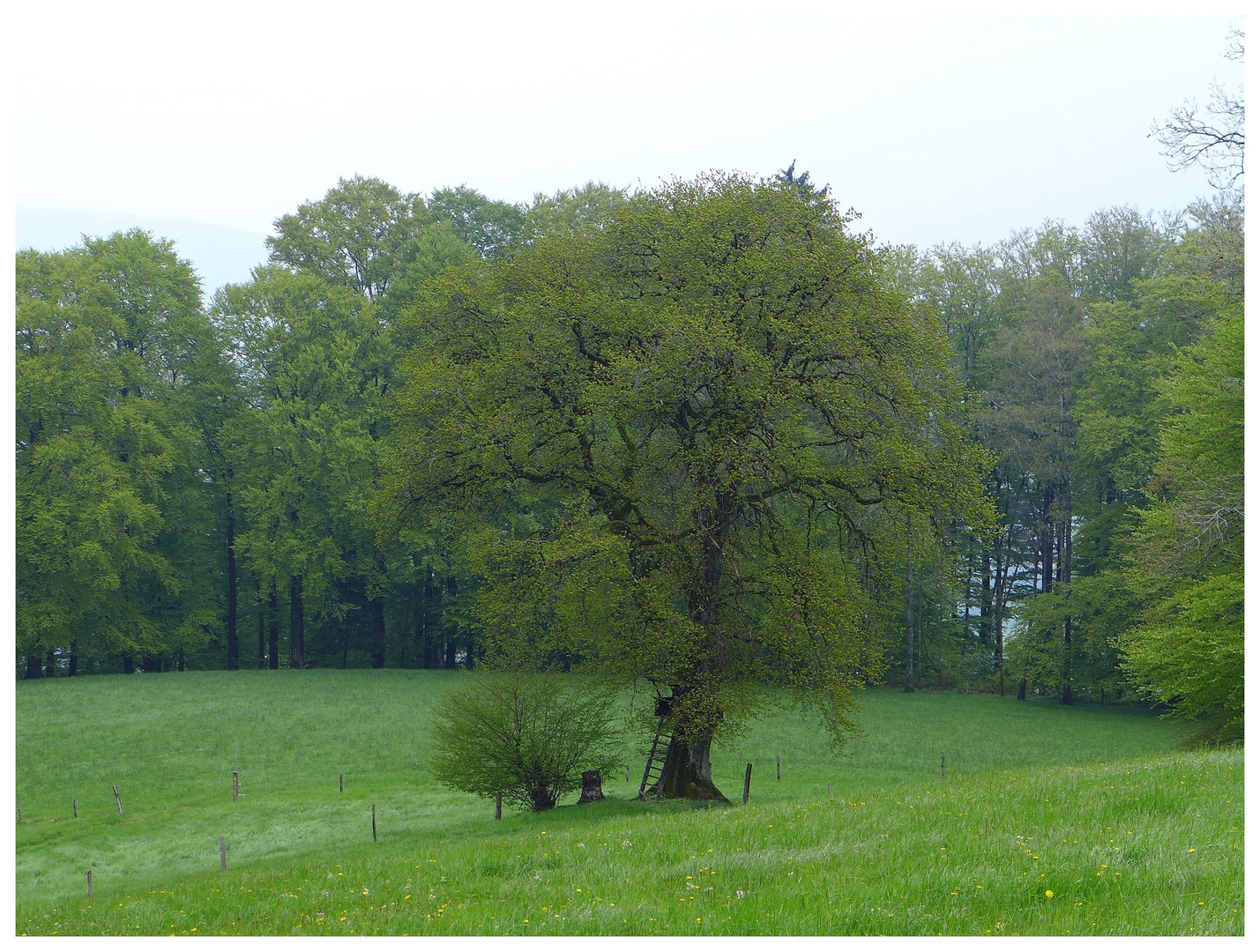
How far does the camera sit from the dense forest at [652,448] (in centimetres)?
2180

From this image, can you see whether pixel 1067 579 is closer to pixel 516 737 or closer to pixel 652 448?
pixel 652 448

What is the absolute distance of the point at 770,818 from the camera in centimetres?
1375

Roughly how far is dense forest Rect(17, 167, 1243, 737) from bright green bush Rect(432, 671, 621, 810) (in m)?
0.98

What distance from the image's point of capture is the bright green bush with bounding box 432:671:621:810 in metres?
23.4

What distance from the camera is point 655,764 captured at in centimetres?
3086

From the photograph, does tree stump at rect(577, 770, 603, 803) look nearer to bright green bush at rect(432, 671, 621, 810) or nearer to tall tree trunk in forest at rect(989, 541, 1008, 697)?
bright green bush at rect(432, 671, 621, 810)

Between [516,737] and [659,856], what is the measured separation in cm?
1243

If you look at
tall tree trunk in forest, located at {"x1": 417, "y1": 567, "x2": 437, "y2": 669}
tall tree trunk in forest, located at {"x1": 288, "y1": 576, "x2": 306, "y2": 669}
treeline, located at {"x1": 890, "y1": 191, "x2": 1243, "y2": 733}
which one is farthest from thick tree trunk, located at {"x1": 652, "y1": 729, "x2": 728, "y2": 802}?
tall tree trunk in forest, located at {"x1": 417, "y1": 567, "x2": 437, "y2": 669}

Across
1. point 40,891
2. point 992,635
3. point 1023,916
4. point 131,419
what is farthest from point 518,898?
point 992,635

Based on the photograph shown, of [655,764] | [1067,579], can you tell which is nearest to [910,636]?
[1067,579]

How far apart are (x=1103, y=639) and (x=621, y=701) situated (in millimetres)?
21982

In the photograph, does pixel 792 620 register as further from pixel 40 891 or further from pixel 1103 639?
pixel 1103 639

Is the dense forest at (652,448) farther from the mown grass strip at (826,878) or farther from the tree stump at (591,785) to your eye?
the mown grass strip at (826,878)

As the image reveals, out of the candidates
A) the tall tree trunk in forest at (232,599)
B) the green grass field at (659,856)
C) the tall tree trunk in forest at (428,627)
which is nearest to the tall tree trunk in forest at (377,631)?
the tall tree trunk in forest at (428,627)
